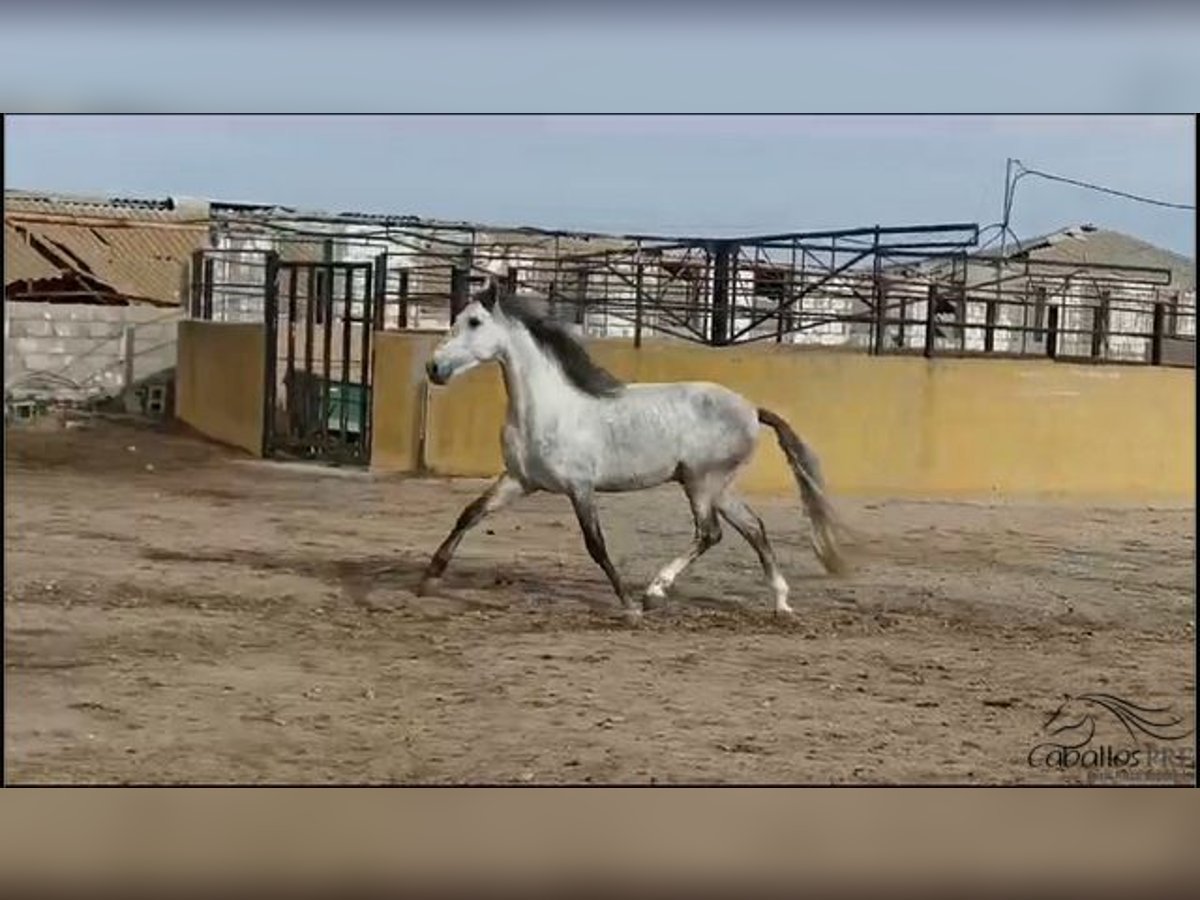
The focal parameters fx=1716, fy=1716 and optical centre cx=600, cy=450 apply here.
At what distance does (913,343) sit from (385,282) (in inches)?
49.7

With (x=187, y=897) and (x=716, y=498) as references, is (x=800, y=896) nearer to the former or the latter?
(x=716, y=498)

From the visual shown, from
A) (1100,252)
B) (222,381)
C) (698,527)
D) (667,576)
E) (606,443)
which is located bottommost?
(667,576)

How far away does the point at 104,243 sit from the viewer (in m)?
4.00

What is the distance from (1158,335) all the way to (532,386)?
1.46 metres

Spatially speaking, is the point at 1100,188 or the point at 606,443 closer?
the point at 1100,188

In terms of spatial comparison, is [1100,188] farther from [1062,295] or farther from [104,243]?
[104,243]

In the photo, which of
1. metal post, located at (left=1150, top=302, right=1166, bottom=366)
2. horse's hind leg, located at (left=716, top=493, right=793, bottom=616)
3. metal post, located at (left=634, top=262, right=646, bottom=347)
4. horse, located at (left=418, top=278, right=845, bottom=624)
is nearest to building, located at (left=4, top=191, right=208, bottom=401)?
horse, located at (left=418, top=278, right=845, bottom=624)

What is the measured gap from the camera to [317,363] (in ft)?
13.4

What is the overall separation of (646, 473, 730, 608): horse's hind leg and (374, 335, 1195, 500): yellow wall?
0.08 m

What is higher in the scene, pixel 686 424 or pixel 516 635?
pixel 686 424

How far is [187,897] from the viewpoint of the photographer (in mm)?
3939

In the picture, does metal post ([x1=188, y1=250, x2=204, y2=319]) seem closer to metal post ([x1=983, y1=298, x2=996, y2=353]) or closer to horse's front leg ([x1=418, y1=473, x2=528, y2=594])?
horse's front leg ([x1=418, y1=473, x2=528, y2=594])

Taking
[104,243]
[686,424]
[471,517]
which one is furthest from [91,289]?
[686,424]
